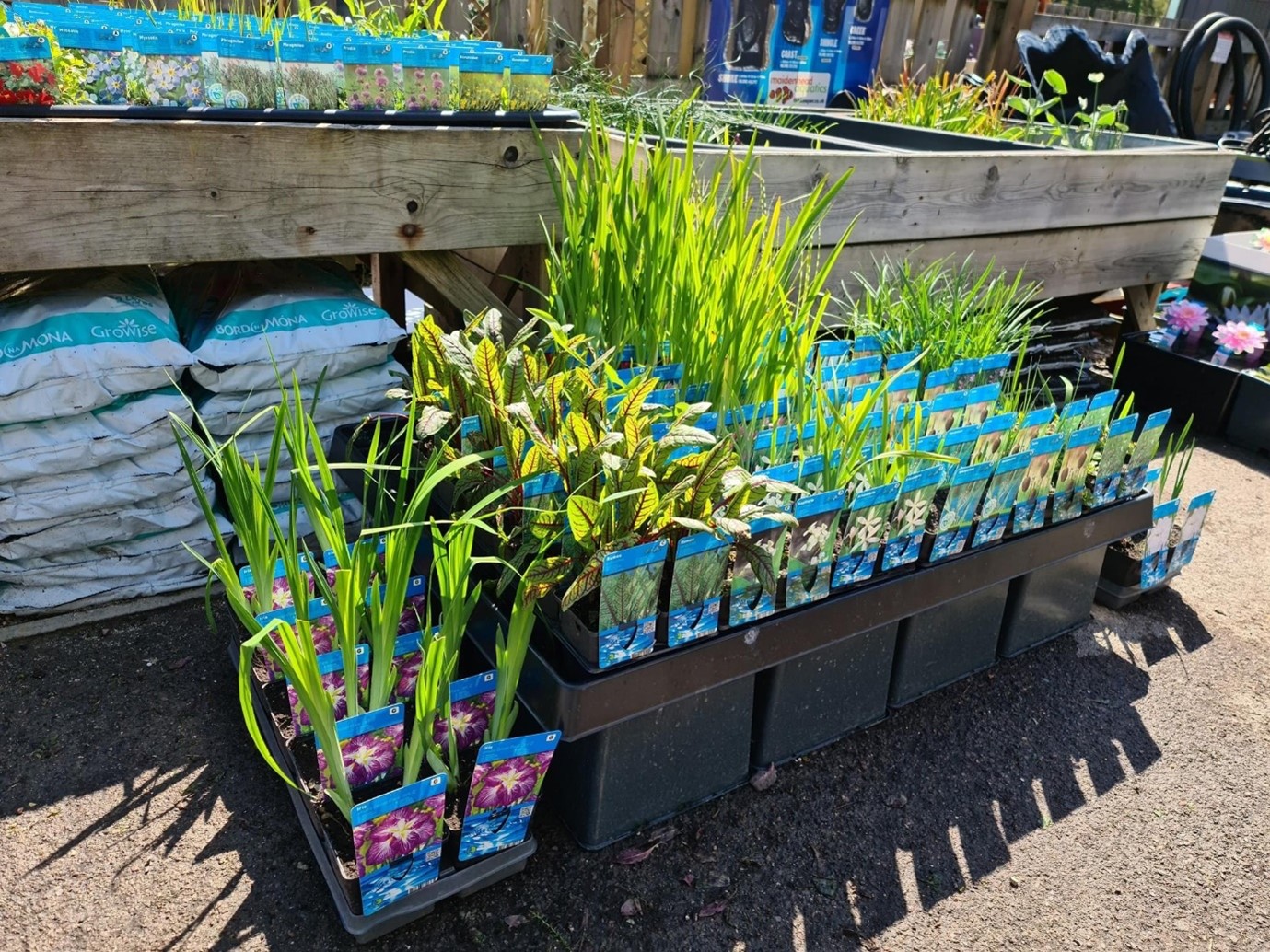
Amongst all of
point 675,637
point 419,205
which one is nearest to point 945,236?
point 419,205

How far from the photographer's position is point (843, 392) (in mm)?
1864

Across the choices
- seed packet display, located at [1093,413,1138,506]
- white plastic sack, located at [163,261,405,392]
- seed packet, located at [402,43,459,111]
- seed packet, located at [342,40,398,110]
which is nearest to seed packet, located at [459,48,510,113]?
seed packet, located at [402,43,459,111]

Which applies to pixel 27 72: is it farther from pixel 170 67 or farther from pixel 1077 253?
pixel 1077 253

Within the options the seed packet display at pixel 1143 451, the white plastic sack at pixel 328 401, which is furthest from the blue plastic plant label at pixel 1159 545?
the white plastic sack at pixel 328 401

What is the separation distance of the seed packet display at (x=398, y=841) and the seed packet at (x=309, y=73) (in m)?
1.41

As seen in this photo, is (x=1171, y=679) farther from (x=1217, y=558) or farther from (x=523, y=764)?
(x=523, y=764)

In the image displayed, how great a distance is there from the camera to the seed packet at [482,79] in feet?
6.77

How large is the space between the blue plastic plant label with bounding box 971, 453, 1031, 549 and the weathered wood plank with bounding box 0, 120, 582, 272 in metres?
1.20

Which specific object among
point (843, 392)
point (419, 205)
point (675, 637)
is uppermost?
point (419, 205)

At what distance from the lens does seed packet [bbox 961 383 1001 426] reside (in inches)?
73.2

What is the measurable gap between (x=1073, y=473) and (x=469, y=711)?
1274 mm

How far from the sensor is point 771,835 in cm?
155

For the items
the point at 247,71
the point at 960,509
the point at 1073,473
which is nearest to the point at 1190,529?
the point at 1073,473

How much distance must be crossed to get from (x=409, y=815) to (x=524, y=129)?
152 cm
